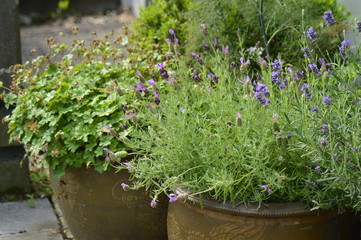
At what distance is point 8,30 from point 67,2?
5386 millimetres

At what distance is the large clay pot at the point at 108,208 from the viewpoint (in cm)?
353

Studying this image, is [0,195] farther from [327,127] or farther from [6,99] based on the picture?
[327,127]

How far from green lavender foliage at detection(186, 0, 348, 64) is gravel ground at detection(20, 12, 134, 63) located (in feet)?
12.0

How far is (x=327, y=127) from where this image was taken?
2580 millimetres

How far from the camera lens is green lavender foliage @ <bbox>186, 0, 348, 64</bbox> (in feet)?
13.1

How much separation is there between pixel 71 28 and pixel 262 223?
6.66m

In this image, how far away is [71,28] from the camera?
8.91 metres

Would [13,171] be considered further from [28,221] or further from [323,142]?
[323,142]

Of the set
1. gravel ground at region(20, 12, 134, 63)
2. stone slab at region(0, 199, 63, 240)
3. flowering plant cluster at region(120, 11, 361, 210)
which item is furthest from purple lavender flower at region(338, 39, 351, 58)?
gravel ground at region(20, 12, 134, 63)

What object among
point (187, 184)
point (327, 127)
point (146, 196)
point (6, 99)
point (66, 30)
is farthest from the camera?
point (66, 30)

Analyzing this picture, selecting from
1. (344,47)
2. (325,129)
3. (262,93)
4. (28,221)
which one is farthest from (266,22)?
(28,221)

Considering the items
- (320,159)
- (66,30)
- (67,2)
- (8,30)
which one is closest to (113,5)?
(67,2)

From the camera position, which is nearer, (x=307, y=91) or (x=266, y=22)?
(x=307, y=91)

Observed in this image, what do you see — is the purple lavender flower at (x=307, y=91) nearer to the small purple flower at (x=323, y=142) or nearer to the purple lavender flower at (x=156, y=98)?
the small purple flower at (x=323, y=142)
